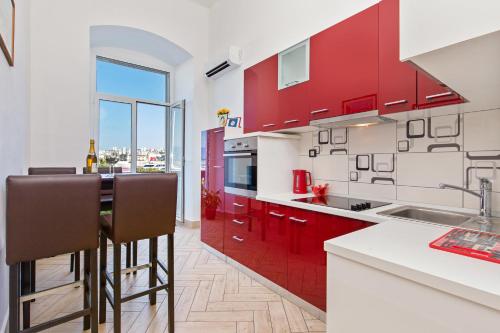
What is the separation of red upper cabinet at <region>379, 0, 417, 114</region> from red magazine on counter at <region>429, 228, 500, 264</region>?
0.81 meters

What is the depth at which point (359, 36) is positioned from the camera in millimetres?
1860

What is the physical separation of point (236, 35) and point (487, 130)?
3364 millimetres

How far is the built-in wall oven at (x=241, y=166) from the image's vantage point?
8.19 feet

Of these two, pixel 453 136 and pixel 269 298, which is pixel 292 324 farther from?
pixel 453 136

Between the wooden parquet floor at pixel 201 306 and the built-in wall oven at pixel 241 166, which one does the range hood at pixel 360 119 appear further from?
the wooden parquet floor at pixel 201 306

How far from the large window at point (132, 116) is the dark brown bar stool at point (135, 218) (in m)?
3.09

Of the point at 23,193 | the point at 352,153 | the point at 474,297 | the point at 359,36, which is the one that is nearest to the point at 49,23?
the point at 23,193

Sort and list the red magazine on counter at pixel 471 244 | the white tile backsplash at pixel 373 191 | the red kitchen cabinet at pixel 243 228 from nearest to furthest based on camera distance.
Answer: the red magazine on counter at pixel 471 244 < the white tile backsplash at pixel 373 191 < the red kitchen cabinet at pixel 243 228

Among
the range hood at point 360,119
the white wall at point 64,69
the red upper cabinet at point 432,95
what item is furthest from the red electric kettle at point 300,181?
the white wall at point 64,69

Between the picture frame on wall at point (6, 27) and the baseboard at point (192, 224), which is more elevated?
the picture frame on wall at point (6, 27)

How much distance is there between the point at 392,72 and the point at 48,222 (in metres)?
2.16

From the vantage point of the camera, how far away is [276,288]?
2.25 meters

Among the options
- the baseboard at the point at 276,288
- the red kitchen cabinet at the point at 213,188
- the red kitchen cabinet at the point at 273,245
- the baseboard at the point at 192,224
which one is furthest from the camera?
the baseboard at the point at 192,224

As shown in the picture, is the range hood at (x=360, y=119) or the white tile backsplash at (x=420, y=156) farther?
A: the range hood at (x=360, y=119)
